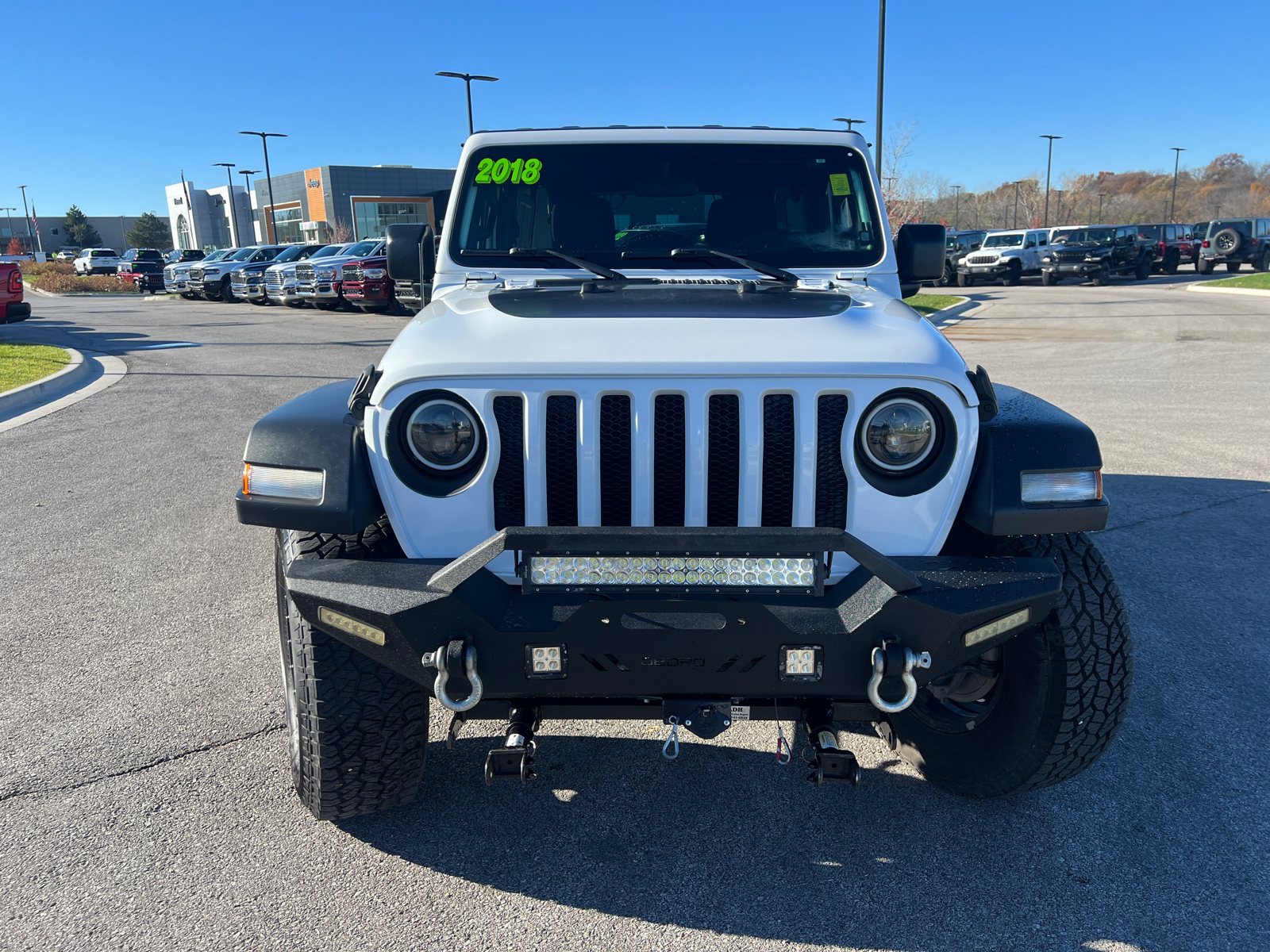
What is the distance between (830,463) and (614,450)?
53cm

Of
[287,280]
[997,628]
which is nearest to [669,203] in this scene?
[997,628]

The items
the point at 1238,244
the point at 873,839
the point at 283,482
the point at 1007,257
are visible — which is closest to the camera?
the point at 283,482

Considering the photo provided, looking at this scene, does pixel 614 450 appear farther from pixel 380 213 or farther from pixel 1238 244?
pixel 380 213

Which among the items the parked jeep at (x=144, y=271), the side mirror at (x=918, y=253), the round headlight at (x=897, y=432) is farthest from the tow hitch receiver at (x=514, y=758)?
the parked jeep at (x=144, y=271)

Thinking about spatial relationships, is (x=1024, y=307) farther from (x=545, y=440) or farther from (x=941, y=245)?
(x=545, y=440)

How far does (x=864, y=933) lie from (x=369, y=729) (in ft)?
4.38

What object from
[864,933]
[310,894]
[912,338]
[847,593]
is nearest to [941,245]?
[912,338]

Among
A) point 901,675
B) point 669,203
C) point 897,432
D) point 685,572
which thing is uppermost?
point 669,203

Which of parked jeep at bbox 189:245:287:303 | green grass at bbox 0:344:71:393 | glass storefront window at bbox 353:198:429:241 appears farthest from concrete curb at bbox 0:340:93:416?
glass storefront window at bbox 353:198:429:241

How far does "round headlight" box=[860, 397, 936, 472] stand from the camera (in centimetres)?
237

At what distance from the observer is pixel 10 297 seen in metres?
15.3

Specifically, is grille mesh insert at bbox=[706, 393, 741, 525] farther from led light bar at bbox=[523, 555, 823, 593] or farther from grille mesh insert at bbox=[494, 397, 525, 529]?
grille mesh insert at bbox=[494, 397, 525, 529]

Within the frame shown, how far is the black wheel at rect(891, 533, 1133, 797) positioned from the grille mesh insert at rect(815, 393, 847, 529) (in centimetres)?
50

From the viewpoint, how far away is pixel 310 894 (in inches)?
96.9
